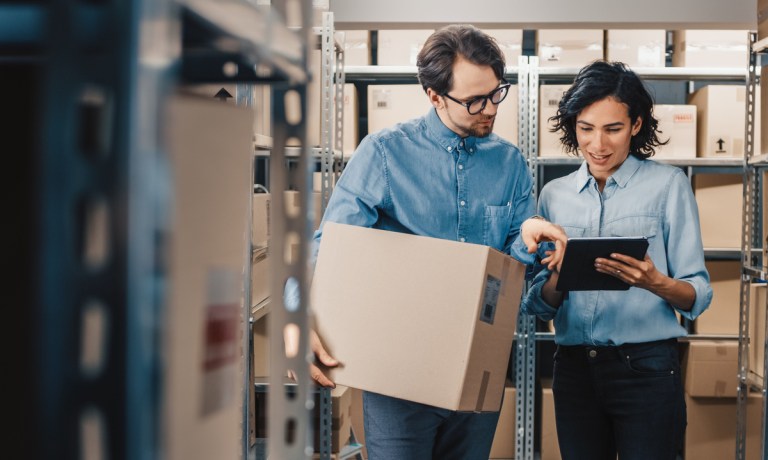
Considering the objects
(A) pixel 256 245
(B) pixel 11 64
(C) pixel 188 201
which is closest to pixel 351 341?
(C) pixel 188 201

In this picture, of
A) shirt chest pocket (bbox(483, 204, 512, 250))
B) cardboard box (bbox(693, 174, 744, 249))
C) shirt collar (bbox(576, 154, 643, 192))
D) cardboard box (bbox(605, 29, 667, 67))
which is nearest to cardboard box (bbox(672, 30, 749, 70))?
cardboard box (bbox(605, 29, 667, 67))

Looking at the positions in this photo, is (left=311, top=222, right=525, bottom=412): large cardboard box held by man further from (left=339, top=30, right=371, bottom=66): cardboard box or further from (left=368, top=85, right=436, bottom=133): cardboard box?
(left=339, top=30, right=371, bottom=66): cardboard box

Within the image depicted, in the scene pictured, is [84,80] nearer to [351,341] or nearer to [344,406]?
[351,341]

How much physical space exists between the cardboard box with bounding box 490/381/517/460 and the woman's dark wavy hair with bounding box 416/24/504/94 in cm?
211

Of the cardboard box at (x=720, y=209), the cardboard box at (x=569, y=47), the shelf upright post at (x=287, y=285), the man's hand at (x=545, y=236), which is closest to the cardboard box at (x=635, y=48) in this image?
the cardboard box at (x=569, y=47)

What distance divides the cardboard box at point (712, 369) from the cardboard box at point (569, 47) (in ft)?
4.55

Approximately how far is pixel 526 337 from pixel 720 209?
3.50 feet

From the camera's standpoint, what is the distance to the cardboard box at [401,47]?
138 inches

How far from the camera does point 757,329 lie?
2.76 metres

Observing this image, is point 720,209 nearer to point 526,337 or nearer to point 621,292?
point 526,337

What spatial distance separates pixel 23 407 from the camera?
→ 37cm

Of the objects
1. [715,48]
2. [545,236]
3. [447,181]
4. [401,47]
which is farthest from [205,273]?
[715,48]

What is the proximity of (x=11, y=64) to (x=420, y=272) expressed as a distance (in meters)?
1.08

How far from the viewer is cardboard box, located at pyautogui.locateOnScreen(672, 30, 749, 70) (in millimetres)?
3471
